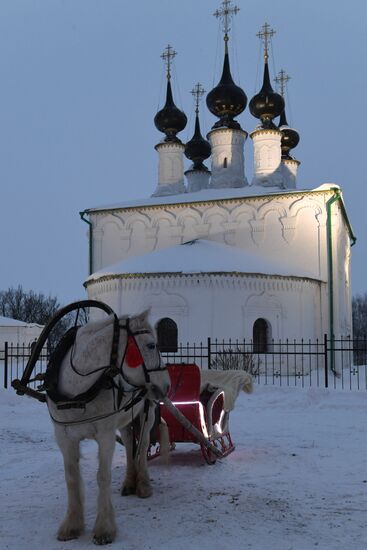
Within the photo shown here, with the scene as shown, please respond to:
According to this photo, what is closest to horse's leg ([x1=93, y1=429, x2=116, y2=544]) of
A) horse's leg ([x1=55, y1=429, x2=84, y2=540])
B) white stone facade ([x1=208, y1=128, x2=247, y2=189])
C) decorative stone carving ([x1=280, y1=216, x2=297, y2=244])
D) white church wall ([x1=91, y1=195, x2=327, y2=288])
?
horse's leg ([x1=55, y1=429, x2=84, y2=540])

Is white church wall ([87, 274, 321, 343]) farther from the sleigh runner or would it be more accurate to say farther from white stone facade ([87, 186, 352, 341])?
the sleigh runner

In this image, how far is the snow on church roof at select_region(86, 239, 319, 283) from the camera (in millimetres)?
18453

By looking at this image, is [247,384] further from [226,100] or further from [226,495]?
[226,100]

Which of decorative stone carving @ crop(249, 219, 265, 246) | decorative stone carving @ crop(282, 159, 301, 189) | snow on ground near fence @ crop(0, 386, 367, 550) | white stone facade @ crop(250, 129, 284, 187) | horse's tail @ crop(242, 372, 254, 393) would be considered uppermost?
decorative stone carving @ crop(282, 159, 301, 189)

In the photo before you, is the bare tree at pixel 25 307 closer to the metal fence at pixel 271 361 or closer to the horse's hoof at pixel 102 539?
the metal fence at pixel 271 361

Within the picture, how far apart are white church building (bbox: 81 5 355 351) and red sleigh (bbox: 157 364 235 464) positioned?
11.5 meters

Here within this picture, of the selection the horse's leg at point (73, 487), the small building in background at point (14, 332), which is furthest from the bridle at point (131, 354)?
the small building in background at point (14, 332)

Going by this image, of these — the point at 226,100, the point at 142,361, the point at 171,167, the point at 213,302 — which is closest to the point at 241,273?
the point at 213,302

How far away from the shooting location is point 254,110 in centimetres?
2473

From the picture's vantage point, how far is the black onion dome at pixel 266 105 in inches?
953

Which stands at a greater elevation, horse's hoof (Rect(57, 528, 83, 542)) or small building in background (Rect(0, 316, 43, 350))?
small building in background (Rect(0, 316, 43, 350))

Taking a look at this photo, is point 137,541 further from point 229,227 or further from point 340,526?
point 229,227

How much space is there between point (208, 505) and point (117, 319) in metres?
1.81

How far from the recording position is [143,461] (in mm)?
5055
